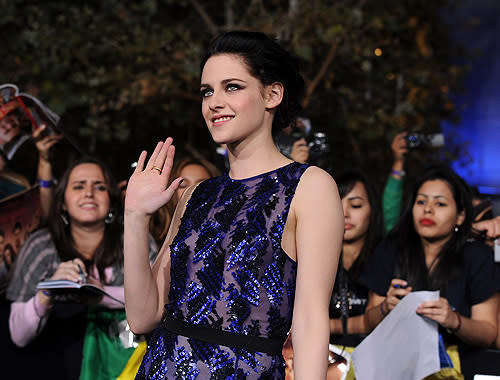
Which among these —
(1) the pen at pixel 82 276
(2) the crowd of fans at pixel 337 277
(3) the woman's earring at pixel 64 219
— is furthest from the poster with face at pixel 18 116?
(1) the pen at pixel 82 276

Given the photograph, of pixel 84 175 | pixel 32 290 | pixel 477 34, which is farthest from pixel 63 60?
pixel 477 34

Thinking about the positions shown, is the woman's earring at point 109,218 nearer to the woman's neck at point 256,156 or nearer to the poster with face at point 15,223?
the poster with face at point 15,223

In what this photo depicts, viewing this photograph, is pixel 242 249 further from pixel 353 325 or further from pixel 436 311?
pixel 353 325

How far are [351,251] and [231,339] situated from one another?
185cm

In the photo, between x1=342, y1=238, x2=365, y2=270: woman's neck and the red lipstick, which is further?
x1=342, y1=238, x2=365, y2=270: woman's neck

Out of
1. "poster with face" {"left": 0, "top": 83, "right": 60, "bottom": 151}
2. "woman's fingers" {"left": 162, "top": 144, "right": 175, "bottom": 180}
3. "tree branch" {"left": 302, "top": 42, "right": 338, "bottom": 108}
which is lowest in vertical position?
"woman's fingers" {"left": 162, "top": 144, "right": 175, "bottom": 180}

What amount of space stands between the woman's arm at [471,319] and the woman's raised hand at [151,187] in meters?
1.32

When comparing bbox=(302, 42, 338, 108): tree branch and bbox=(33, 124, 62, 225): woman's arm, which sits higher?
bbox=(302, 42, 338, 108): tree branch

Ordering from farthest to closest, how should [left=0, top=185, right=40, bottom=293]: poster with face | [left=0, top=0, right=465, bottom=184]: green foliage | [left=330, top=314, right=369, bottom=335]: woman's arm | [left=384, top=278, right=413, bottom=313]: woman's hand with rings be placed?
[left=0, top=0, right=465, bottom=184]: green foliage → [left=0, top=185, right=40, bottom=293]: poster with face → [left=330, top=314, right=369, bottom=335]: woman's arm → [left=384, top=278, right=413, bottom=313]: woman's hand with rings

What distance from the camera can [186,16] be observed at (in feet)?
22.6

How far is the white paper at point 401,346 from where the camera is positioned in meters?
2.39

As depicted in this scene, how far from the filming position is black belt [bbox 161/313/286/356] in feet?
5.08

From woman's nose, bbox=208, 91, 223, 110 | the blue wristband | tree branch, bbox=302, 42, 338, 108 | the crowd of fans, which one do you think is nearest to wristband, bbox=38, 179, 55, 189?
the blue wristband

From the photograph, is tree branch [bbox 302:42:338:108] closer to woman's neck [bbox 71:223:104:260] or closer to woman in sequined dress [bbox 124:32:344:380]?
woman's neck [bbox 71:223:104:260]
